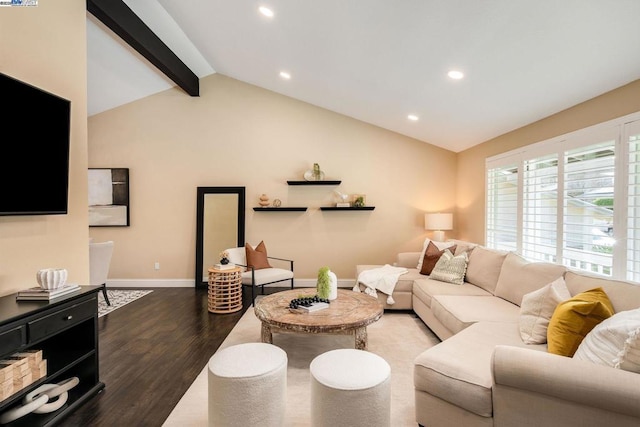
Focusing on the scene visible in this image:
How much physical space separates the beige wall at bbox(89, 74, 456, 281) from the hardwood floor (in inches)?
48.7

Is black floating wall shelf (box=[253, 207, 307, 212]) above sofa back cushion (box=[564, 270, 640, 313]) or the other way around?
above

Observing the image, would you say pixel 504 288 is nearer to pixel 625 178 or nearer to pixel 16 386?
pixel 625 178

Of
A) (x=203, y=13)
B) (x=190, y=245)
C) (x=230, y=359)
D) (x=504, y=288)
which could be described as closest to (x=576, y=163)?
(x=504, y=288)

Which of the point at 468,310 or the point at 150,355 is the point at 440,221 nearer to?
the point at 468,310

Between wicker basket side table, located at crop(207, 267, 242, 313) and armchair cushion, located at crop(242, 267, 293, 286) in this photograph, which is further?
armchair cushion, located at crop(242, 267, 293, 286)

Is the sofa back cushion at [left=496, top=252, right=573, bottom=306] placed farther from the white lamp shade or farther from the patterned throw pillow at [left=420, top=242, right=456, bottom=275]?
the white lamp shade

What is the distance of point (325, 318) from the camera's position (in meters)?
2.66

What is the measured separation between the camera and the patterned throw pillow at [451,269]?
3805mm

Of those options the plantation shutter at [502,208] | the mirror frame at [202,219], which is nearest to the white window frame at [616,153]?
the plantation shutter at [502,208]

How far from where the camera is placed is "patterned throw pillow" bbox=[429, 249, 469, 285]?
3805mm

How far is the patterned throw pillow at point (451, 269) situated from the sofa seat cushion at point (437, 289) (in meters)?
0.07

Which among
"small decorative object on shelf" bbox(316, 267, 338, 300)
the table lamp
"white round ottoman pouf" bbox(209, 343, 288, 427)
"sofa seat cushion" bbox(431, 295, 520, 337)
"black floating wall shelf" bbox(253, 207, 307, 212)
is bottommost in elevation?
"white round ottoman pouf" bbox(209, 343, 288, 427)

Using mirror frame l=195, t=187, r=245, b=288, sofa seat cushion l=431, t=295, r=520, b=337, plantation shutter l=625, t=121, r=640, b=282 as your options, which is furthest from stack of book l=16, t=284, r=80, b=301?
plantation shutter l=625, t=121, r=640, b=282

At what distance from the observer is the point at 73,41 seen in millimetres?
2531
